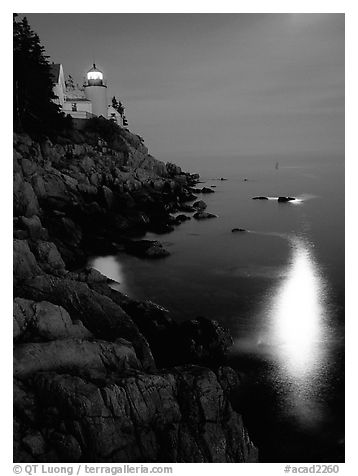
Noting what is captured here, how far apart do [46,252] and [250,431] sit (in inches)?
458

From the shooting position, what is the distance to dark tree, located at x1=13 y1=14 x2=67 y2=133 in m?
36.9

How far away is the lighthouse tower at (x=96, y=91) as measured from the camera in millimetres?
57438

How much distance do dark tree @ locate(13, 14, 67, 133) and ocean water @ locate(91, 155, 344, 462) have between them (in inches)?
631

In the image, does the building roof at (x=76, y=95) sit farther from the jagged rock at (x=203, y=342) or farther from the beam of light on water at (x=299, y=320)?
the jagged rock at (x=203, y=342)

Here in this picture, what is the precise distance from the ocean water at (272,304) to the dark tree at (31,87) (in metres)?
16.0

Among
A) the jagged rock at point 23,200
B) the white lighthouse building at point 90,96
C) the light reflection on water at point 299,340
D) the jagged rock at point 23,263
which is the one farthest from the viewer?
the white lighthouse building at point 90,96

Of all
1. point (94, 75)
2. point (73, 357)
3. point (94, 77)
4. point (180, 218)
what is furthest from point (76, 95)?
point (73, 357)

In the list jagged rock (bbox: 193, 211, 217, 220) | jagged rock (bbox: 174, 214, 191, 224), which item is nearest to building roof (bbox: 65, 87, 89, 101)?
jagged rock (bbox: 193, 211, 217, 220)

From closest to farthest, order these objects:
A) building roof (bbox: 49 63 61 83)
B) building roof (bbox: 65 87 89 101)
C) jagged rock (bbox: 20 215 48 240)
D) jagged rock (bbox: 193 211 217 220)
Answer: jagged rock (bbox: 20 215 48 240) → jagged rock (bbox: 193 211 217 220) → building roof (bbox: 49 63 61 83) → building roof (bbox: 65 87 89 101)

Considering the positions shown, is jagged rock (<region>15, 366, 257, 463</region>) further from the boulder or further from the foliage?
the foliage

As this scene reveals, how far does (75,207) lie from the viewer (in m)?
34.3

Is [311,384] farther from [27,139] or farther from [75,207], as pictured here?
[27,139]

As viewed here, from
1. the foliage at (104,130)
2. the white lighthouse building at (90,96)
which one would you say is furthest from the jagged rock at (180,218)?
the white lighthouse building at (90,96)
